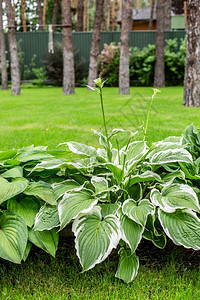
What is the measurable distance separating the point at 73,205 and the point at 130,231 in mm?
280

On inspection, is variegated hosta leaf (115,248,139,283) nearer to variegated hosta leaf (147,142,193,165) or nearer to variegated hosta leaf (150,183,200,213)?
variegated hosta leaf (150,183,200,213)

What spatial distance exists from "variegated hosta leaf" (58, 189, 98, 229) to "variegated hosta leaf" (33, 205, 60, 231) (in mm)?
87

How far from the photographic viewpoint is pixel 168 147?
1.98 metres

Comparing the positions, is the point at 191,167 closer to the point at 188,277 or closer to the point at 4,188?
the point at 188,277

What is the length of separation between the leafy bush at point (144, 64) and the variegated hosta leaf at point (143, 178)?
1171 centimetres

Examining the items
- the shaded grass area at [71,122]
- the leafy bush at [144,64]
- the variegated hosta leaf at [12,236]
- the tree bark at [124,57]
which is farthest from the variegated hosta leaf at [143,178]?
the leafy bush at [144,64]

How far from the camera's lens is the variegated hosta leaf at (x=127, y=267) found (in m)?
1.63

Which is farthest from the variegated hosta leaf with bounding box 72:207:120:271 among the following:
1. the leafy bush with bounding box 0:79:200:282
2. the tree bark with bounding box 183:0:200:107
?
the tree bark with bounding box 183:0:200:107

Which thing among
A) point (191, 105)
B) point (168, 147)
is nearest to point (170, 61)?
point (191, 105)

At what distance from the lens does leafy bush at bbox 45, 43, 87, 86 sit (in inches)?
552

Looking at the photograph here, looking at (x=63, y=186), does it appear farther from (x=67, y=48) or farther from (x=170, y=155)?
(x=67, y=48)

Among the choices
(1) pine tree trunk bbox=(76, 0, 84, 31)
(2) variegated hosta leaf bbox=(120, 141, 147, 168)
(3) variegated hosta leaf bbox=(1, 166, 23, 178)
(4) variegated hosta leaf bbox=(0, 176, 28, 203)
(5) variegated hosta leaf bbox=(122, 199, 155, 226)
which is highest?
(1) pine tree trunk bbox=(76, 0, 84, 31)

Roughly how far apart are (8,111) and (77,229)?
17.7 ft

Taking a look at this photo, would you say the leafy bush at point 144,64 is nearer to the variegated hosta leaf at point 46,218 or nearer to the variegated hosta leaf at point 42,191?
the variegated hosta leaf at point 42,191
